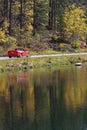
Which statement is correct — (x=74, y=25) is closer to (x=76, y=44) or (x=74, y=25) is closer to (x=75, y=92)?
(x=76, y=44)

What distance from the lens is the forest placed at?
84.2 metres

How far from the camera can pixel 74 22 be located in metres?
97.0

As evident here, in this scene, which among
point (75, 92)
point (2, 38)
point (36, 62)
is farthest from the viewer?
point (2, 38)

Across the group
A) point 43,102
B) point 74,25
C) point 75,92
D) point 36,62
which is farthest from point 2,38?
point 43,102

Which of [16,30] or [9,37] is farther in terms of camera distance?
[16,30]

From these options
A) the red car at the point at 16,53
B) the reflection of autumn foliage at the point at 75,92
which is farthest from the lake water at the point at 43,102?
the red car at the point at 16,53

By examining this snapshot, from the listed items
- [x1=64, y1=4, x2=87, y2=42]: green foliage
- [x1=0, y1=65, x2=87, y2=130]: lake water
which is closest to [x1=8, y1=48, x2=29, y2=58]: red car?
[x1=0, y1=65, x2=87, y2=130]: lake water

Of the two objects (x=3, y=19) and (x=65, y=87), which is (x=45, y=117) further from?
(x=3, y=19)

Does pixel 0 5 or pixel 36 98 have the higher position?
pixel 0 5

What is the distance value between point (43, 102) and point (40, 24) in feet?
196

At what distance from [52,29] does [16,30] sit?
1455 centimetres

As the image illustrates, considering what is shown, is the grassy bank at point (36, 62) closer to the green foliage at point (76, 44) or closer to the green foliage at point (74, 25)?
the green foliage at point (76, 44)

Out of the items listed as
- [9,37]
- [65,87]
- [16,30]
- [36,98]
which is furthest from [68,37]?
[36,98]

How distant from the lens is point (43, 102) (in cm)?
3491
